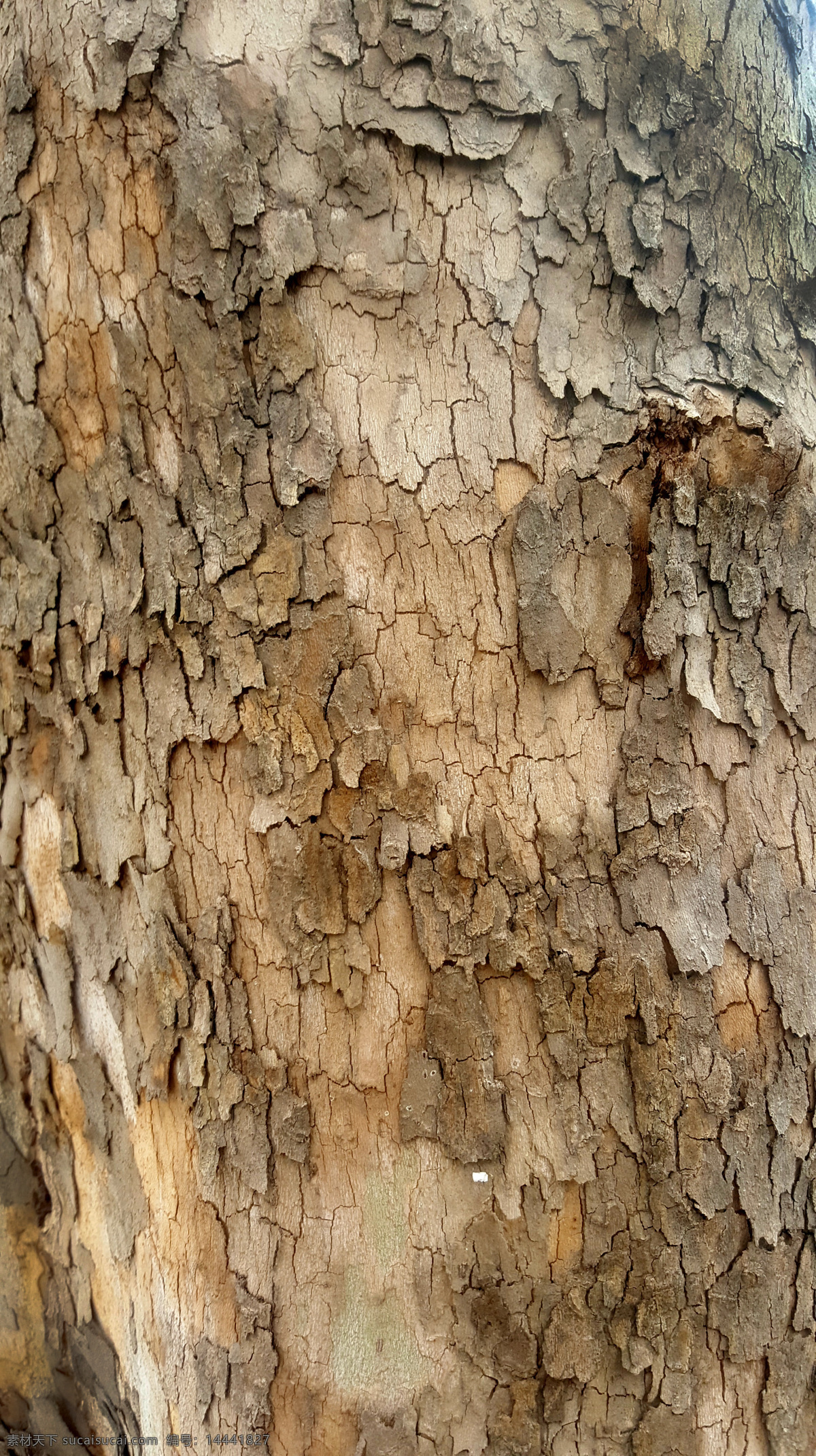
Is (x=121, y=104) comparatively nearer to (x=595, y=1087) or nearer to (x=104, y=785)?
(x=104, y=785)

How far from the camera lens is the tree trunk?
1171 mm

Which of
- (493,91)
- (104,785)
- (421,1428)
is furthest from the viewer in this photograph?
(104,785)

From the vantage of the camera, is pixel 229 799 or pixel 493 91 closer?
pixel 493 91

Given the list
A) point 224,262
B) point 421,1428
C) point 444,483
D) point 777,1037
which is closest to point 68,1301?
point 421,1428

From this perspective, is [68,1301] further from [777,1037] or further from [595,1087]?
[777,1037]

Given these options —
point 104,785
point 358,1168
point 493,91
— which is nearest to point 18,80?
point 493,91

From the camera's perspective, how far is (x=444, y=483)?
119 centimetres

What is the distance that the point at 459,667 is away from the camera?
120cm

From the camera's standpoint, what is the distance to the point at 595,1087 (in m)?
1.22

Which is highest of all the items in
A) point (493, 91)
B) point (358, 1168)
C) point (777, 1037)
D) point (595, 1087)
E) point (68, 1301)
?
point (493, 91)

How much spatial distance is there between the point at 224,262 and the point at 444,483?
42 cm

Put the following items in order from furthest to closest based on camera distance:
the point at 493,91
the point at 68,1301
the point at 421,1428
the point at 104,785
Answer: the point at 68,1301 → the point at 104,785 → the point at 421,1428 → the point at 493,91

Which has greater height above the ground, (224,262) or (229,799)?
(224,262)

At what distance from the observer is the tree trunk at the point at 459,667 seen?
1.17 meters
